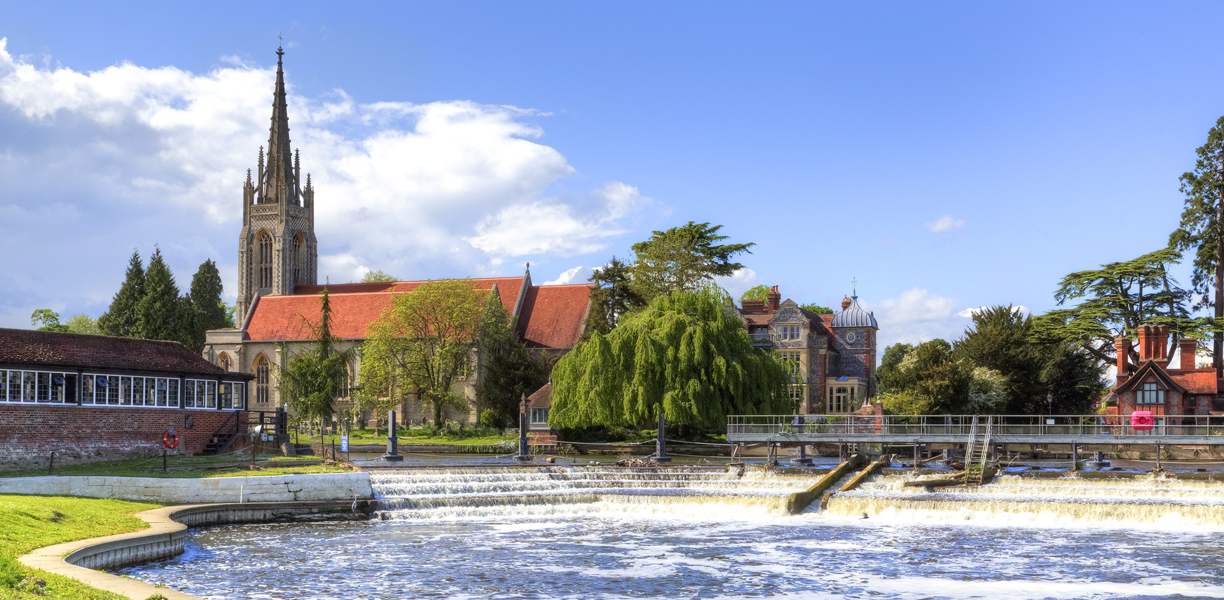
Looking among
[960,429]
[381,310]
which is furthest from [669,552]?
[381,310]

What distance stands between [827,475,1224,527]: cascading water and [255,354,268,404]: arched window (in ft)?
194

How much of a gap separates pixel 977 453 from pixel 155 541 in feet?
103

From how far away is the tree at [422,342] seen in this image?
6938 cm

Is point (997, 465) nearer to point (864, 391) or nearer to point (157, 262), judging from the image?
point (864, 391)

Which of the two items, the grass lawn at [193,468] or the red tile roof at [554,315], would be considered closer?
the grass lawn at [193,468]

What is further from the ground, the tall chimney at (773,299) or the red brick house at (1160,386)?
the tall chimney at (773,299)

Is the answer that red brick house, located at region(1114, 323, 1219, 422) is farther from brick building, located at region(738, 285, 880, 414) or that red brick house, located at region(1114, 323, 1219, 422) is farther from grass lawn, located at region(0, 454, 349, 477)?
grass lawn, located at region(0, 454, 349, 477)

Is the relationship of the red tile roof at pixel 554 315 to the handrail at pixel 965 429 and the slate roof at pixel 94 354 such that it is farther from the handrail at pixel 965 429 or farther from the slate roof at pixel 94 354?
the slate roof at pixel 94 354

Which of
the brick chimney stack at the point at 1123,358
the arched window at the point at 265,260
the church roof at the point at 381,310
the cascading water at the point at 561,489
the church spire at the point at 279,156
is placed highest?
the church spire at the point at 279,156

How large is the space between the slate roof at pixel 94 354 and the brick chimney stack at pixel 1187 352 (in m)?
49.5

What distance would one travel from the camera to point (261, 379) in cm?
8312

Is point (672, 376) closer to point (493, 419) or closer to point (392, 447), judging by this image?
point (392, 447)

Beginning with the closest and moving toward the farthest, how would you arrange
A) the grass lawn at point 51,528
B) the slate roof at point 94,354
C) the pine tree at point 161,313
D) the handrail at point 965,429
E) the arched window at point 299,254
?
the grass lawn at point 51,528, the slate roof at point 94,354, the handrail at point 965,429, the pine tree at point 161,313, the arched window at point 299,254

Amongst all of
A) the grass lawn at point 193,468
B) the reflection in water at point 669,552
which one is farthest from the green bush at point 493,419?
the reflection in water at point 669,552
